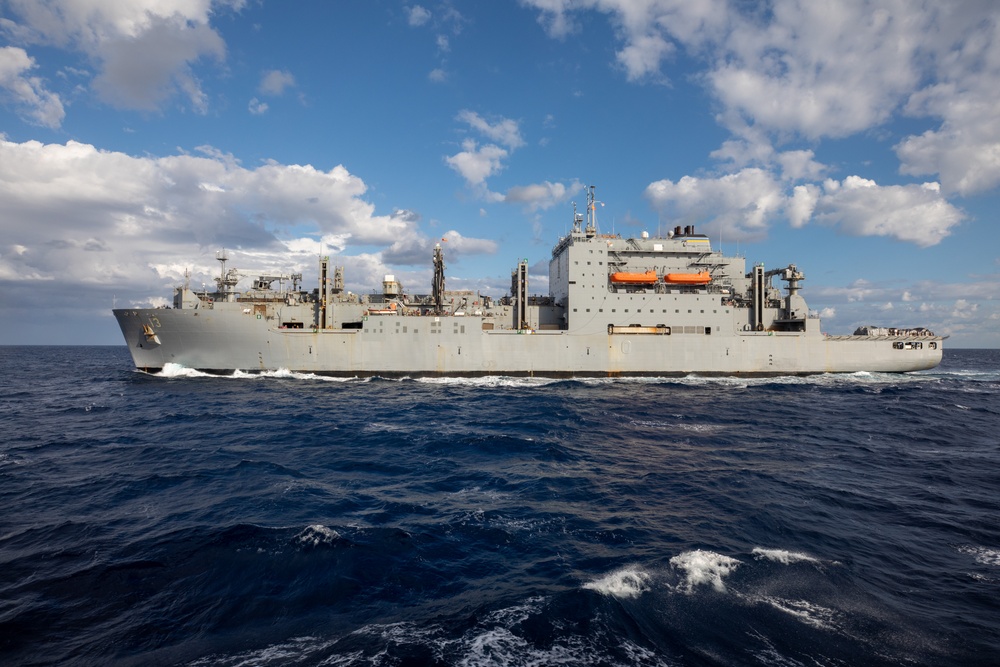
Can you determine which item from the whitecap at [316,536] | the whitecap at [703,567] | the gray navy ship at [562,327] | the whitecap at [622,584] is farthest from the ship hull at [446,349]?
the whitecap at [622,584]

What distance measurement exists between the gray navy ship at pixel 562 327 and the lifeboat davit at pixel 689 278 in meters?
0.09

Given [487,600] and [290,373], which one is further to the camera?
[290,373]

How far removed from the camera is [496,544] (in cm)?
924

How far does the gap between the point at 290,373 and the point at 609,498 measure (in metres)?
29.2

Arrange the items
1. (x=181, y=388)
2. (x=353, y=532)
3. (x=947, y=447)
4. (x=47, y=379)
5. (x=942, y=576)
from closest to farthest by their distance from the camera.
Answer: (x=942, y=576) → (x=353, y=532) → (x=947, y=447) → (x=181, y=388) → (x=47, y=379)

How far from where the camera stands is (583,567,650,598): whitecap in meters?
7.45

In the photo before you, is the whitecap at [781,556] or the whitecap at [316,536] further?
the whitecap at [316,536]

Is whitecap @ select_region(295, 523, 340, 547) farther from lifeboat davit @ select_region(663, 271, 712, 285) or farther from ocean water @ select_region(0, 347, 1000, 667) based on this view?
lifeboat davit @ select_region(663, 271, 712, 285)

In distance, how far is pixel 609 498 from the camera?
11.9 metres

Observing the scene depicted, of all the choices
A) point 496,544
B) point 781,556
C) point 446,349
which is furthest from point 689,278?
point 496,544

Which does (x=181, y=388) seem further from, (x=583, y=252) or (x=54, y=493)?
(x=583, y=252)

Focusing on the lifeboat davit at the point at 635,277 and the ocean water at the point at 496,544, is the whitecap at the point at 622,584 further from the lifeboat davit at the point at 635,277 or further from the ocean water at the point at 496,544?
the lifeboat davit at the point at 635,277

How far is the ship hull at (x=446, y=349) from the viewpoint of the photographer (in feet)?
109

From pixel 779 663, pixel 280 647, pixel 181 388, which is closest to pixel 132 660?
pixel 280 647
